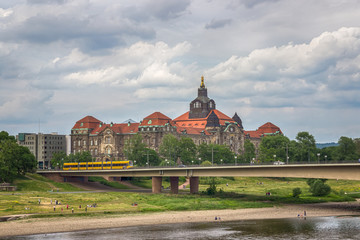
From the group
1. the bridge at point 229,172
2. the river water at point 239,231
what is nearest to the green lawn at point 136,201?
the bridge at point 229,172

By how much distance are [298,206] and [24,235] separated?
58.2m

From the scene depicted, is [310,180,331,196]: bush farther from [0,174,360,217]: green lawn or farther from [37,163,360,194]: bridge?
[37,163,360,194]: bridge

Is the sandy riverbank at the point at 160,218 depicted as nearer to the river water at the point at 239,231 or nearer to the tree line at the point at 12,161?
the river water at the point at 239,231

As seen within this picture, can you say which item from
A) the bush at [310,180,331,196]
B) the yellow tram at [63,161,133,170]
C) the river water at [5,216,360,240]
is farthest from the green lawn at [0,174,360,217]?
the yellow tram at [63,161,133,170]

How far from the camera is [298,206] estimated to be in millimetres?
116312

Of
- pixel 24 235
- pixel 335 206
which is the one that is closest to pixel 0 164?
pixel 24 235

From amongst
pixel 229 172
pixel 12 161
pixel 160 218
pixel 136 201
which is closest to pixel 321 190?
pixel 229 172

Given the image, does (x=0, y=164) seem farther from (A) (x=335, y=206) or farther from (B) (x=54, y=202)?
(A) (x=335, y=206)

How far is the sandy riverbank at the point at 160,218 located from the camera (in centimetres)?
8675

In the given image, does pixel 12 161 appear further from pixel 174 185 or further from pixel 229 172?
pixel 229 172

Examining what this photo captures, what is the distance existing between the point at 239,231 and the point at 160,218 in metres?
19.0

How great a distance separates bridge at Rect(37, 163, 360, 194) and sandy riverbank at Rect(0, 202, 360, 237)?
7242 millimetres

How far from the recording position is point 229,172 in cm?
12812

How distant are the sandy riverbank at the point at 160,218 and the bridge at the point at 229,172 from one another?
724 cm
